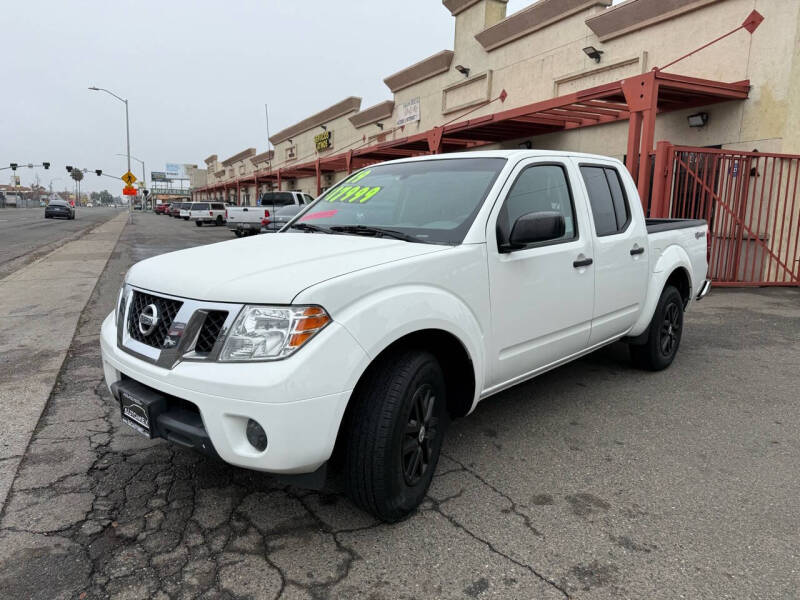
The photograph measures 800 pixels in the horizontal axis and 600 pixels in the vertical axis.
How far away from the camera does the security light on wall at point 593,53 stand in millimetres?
13617

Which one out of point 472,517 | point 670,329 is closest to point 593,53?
point 670,329

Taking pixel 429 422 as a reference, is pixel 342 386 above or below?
above

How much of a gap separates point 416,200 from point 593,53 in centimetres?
1226

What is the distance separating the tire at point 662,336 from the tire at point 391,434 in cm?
286

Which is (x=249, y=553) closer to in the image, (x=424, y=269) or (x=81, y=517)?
(x=81, y=517)

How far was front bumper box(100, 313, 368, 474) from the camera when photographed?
222 cm

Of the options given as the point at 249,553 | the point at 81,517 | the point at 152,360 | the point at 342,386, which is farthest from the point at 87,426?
the point at 342,386

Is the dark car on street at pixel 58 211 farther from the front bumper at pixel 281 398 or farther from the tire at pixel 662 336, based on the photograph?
the front bumper at pixel 281 398

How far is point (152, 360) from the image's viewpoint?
8.41 feet

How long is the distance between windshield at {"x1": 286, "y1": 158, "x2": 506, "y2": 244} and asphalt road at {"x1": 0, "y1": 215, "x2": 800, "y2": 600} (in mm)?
1387

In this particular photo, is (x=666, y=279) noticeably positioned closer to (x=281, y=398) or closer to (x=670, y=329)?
(x=670, y=329)

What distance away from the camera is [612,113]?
12.8 metres

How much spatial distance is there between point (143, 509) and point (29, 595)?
25.1 inches

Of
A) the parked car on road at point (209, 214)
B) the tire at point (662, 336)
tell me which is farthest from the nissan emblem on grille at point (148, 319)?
the parked car on road at point (209, 214)
